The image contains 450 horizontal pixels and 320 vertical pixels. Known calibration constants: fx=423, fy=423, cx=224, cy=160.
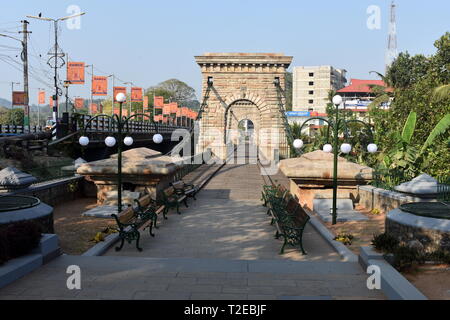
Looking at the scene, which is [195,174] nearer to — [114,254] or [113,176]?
[113,176]

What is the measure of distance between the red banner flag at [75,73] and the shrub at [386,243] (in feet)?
88.1

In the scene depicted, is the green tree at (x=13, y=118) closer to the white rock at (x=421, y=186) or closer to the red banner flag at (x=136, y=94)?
the red banner flag at (x=136, y=94)

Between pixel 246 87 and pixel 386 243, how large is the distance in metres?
28.2

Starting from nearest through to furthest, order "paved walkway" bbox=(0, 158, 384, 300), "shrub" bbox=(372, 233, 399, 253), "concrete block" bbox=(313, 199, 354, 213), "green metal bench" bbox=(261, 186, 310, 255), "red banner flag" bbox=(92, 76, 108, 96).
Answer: "paved walkway" bbox=(0, 158, 384, 300), "shrub" bbox=(372, 233, 399, 253), "green metal bench" bbox=(261, 186, 310, 255), "concrete block" bbox=(313, 199, 354, 213), "red banner flag" bbox=(92, 76, 108, 96)

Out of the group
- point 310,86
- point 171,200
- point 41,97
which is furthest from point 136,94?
point 310,86

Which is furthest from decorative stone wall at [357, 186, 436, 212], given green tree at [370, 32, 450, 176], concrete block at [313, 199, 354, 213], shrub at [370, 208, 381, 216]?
green tree at [370, 32, 450, 176]

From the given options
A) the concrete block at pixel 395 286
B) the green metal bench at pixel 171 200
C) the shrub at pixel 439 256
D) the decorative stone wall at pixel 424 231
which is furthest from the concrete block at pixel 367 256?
the green metal bench at pixel 171 200

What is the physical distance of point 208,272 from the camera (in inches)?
249

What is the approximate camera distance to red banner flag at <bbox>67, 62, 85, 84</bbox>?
97.0ft

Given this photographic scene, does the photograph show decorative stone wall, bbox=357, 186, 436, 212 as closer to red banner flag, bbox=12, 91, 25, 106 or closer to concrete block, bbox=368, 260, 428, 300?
concrete block, bbox=368, 260, 428, 300

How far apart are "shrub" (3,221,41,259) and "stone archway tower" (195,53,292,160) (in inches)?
1060

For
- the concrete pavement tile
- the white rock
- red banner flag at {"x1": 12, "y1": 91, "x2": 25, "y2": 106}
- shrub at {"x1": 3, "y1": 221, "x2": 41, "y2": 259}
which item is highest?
red banner flag at {"x1": 12, "y1": 91, "x2": 25, "y2": 106}
